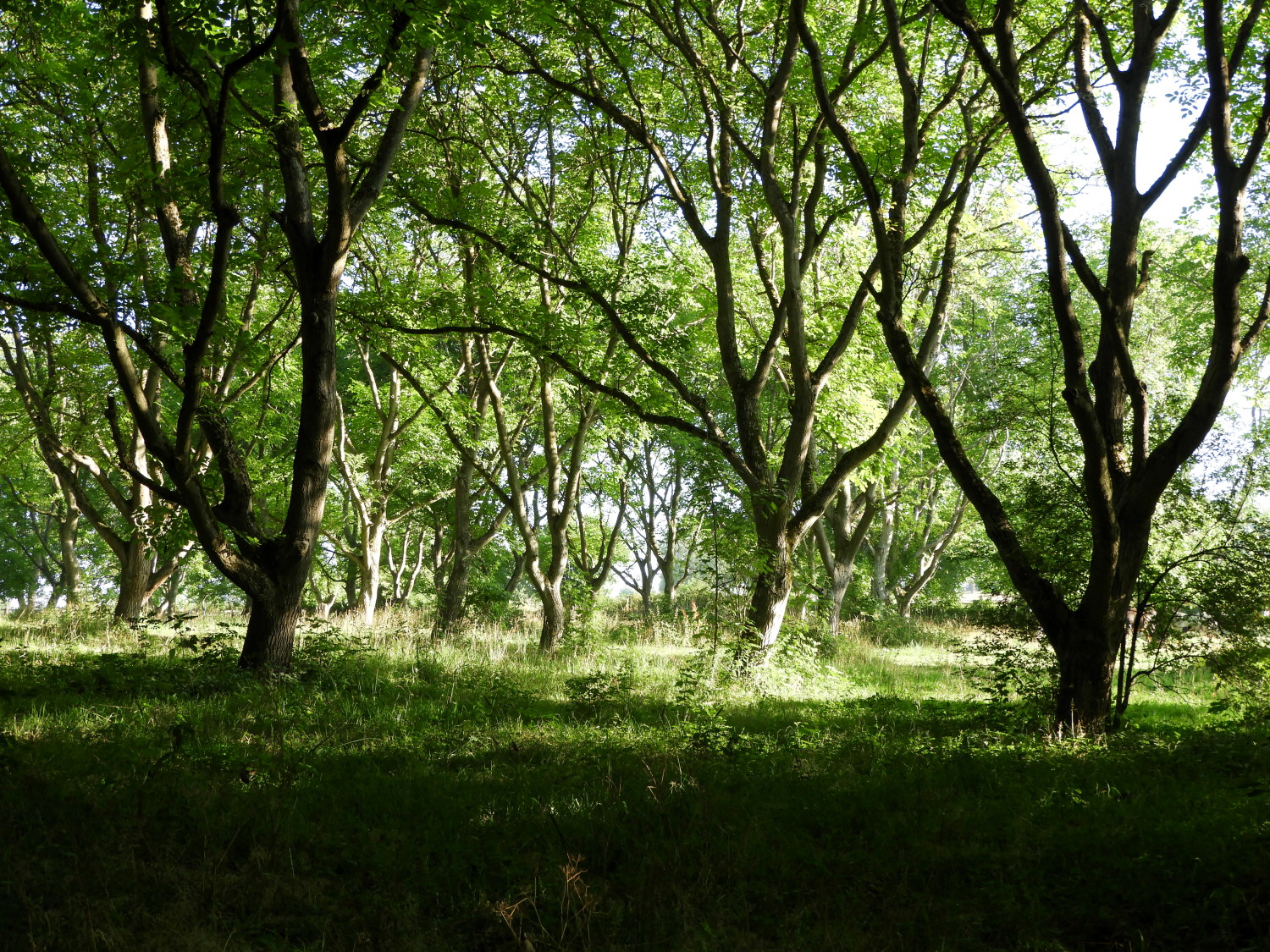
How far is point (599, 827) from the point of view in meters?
4.71

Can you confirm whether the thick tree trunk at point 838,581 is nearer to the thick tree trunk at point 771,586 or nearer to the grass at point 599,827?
the thick tree trunk at point 771,586

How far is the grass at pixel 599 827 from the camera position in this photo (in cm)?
374

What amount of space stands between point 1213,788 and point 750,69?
871 cm

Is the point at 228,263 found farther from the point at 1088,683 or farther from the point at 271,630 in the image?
the point at 1088,683

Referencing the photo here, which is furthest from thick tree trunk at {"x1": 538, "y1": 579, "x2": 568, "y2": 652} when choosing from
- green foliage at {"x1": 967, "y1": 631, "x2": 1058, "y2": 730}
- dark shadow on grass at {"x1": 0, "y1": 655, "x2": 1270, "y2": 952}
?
green foliage at {"x1": 967, "y1": 631, "x2": 1058, "y2": 730}

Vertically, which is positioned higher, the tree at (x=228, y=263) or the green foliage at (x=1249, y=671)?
the tree at (x=228, y=263)

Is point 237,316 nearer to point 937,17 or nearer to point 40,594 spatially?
point 937,17

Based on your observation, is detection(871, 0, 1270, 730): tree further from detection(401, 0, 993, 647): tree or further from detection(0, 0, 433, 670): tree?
detection(0, 0, 433, 670): tree

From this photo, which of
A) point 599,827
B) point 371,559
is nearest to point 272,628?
point 599,827

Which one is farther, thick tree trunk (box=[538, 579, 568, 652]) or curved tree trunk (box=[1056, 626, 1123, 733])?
thick tree trunk (box=[538, 579, 568, 652])

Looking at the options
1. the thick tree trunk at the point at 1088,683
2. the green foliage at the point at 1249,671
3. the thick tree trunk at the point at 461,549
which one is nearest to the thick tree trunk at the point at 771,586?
the thick tree trunk at the point at 1088,683

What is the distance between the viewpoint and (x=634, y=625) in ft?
52.3

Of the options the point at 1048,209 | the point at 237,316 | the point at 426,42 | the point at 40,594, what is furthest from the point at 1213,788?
the point at 40,594

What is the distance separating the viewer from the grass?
3.74 meters
